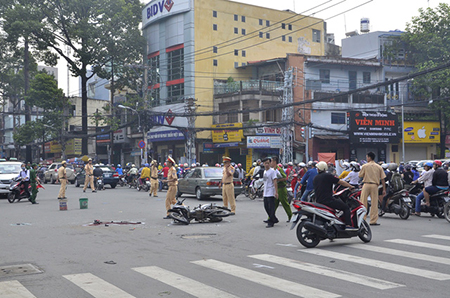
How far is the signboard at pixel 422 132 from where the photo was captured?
48.4 m

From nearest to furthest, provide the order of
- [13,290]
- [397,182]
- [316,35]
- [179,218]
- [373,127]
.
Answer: [13,290]
[179,218]
[397,182]
[373,127]
[316,35]

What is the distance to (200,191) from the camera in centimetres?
2342

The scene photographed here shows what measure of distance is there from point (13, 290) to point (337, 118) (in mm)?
43405

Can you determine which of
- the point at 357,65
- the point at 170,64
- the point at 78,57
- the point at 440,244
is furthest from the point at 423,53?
the point at 440,244

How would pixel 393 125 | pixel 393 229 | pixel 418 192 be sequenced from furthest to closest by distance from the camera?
pixel 393 125 < pixel 418 192 < pixel 393 229

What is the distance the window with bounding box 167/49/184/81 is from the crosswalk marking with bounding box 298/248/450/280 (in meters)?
42.5

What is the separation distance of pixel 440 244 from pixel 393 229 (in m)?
2.40

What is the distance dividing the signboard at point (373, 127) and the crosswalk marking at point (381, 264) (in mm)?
34483

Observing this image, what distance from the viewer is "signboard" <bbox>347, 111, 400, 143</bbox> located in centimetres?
4291

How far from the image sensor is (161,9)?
172 feet

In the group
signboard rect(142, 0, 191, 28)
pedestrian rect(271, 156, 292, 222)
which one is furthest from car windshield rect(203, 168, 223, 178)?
signboard rect(142, 0, 191, 28)

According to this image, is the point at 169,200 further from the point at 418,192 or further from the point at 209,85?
the point at 209,85

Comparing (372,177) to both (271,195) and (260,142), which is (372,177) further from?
(260,142)

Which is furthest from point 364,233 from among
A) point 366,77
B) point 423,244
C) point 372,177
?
point 366,77
